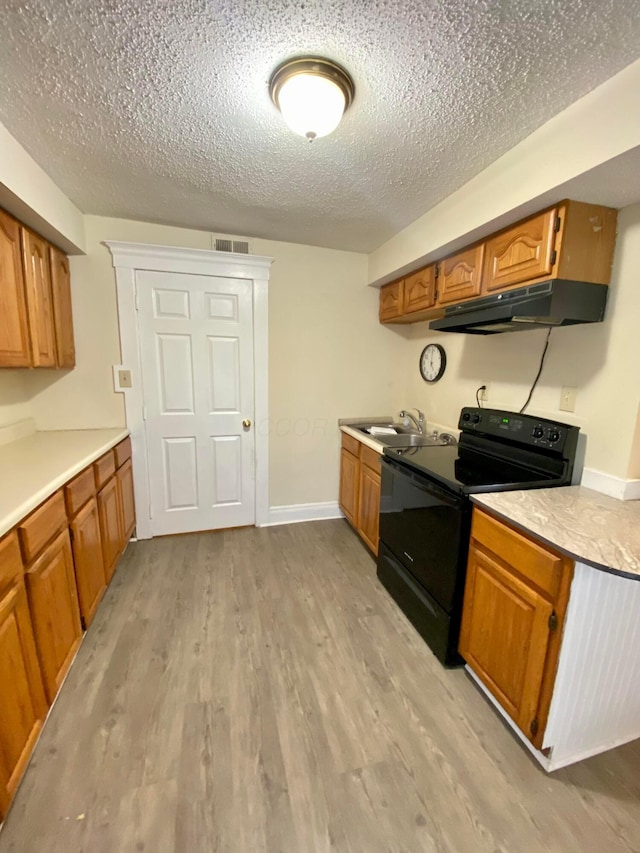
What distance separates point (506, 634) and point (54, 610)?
1.81 meters

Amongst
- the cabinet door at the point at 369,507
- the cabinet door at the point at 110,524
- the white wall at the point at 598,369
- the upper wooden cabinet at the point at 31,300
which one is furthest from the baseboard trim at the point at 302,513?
the upper wooden cabinet at the point at 31,300

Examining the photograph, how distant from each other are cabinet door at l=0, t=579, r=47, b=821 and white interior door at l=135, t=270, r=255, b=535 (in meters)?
1.56

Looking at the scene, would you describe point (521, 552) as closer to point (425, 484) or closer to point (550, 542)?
point (550, 542)

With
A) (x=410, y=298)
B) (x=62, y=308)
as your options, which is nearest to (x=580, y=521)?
(x=410, y=298)

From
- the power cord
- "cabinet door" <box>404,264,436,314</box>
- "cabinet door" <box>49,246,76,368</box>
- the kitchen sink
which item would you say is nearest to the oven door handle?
the kitchen sink

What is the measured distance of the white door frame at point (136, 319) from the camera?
2.49m

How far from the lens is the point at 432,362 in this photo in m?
2.84

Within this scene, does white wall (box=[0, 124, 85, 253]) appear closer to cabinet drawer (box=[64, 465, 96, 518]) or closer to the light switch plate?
the light switch plate

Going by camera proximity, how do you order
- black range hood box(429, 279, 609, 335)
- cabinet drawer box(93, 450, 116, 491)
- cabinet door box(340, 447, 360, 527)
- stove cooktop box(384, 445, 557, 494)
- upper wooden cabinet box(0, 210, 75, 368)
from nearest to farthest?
black range hood box(429, 279, 609, 335) → stove cooktop box(384, 445, 557, 494) → upper wooden cabinet box(0, 210, 75, 368) → cabinet drawer box(93, 450, 116, 491) → cabinet door box(340, 447, 360, 527)

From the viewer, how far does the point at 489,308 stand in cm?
165

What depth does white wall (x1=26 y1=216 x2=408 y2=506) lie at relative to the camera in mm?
2480

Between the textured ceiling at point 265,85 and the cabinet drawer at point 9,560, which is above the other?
the textured ceiling at point 265,85

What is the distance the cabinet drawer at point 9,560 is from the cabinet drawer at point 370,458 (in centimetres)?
188

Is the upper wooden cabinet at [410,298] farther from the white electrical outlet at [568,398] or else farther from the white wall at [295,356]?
the white electrical outlet at [568,398]
